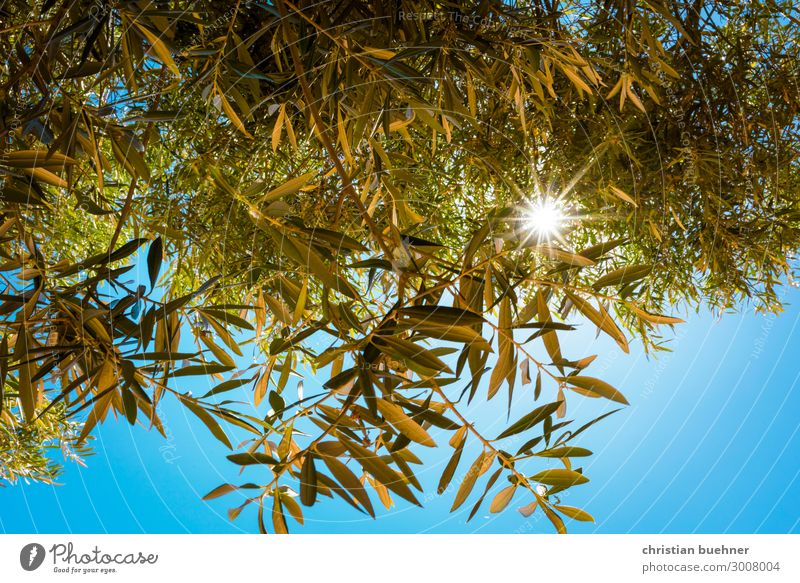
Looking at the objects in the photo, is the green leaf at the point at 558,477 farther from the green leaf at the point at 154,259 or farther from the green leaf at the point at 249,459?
the green leaf at the point at 154,259

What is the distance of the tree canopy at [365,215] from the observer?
50cm

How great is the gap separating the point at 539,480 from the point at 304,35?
0.46 metres

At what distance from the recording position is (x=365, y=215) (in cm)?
45

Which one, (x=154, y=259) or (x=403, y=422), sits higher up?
(x=154, y=259)

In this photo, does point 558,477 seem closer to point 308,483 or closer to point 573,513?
point 573,513

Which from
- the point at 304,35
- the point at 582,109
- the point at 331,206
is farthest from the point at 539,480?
the point at 582,109

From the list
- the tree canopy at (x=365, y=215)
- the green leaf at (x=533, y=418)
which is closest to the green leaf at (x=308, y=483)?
the tree canopy at (x=365, y=215)
